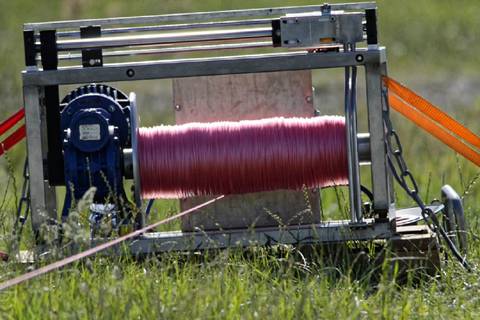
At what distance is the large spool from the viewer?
5801 mm

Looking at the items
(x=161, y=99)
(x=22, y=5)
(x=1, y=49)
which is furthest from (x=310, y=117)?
(x=22, y=5)

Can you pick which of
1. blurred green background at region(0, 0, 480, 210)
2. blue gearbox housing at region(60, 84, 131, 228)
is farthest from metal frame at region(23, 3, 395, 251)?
blurred green background at region(0, 0, 480, 210)

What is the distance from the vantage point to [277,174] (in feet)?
19.1

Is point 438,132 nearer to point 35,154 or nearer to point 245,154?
point 245,154

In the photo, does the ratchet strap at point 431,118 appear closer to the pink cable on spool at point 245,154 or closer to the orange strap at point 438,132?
the orange strap at point 438,132

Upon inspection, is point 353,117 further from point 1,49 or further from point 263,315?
point 1,49

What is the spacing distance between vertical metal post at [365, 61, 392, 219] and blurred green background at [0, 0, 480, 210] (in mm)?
6956

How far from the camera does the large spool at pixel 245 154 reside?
580 cm

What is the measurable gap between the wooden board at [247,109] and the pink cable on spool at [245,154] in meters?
0.19

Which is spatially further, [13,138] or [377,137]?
[13,138]

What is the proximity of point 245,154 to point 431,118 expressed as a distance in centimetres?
87

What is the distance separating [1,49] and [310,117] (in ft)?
52.6

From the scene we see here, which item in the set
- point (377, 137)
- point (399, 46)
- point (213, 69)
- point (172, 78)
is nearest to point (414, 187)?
point (377, 137)

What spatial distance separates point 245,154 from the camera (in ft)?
19.0
